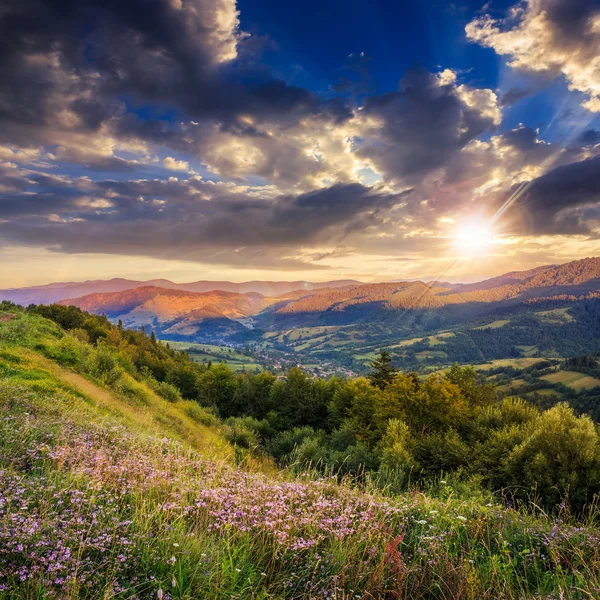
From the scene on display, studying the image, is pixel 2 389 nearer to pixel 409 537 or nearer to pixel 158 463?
pixel 158 463

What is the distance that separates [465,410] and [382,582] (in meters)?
34.5

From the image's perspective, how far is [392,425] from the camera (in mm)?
27625

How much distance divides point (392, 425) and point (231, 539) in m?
25.6

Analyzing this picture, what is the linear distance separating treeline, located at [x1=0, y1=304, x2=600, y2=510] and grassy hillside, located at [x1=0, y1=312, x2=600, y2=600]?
8.09 ft

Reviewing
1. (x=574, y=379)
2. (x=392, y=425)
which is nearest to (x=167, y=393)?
(x=392, y=425)

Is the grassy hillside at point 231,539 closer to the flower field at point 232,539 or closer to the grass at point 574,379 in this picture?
the flower field at point 232,539

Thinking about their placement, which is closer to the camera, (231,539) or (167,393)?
(231,539)

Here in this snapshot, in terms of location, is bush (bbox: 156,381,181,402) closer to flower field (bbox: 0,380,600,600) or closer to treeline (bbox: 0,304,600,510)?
treeline (bbox: 0,304,600,510)

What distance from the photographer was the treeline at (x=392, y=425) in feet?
57.5

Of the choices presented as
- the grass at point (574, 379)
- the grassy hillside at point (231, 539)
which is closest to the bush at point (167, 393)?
the grassy hillside at point (231, 539)

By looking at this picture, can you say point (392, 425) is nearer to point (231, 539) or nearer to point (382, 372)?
point (231, 539)

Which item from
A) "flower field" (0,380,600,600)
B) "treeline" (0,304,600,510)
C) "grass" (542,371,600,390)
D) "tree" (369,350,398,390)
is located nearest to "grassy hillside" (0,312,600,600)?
"flower field" (0,380,600,600)

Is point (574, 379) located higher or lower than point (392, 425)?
lower

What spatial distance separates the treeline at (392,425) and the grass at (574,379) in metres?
159
